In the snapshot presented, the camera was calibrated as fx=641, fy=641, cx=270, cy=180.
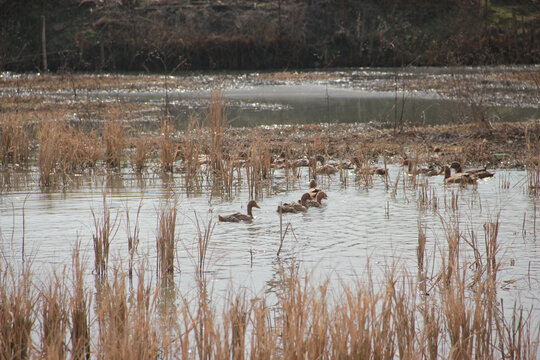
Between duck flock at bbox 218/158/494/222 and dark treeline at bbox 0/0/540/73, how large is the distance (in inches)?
962

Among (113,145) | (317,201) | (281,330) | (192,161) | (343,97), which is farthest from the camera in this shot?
(343,97)

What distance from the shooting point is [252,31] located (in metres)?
37.9

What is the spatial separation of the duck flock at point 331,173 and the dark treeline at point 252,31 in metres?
24.4

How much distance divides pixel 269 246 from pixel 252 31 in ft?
108

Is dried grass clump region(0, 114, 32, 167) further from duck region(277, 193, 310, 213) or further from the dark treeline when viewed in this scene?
the dark treeline

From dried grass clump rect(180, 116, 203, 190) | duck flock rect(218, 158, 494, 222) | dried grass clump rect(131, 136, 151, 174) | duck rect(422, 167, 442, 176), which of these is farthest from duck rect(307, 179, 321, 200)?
dried grass clump rect(131, 136, 151, 174)

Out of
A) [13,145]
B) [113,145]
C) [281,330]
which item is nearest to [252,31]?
[113,145]

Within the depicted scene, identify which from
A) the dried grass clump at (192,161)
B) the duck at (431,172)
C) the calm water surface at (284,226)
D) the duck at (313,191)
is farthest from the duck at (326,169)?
the dried grass clump at (192,161)

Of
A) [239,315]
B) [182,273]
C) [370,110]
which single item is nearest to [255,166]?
[182,273]

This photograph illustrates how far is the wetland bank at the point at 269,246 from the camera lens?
3.72 m

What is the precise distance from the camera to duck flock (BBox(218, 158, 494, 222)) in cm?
761

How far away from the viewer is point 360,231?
696cm

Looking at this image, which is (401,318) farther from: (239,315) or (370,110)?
(370,110)

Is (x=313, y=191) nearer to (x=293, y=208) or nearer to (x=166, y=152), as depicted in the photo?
(x=293, y=208)
